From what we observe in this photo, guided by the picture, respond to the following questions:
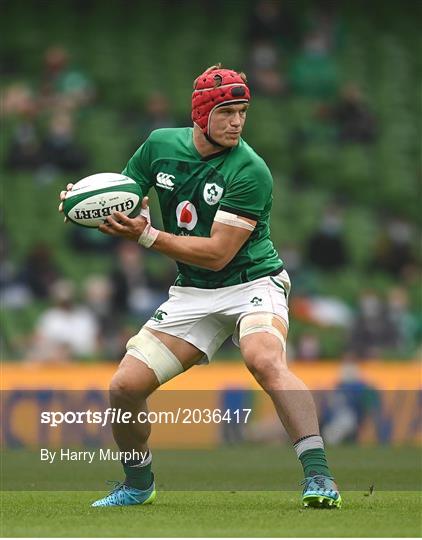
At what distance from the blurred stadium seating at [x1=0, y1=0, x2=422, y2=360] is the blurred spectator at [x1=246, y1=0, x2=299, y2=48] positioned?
0.70ft

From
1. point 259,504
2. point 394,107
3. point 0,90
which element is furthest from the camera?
point 394,107

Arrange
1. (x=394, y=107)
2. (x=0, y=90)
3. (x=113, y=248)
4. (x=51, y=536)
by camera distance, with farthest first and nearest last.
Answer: (x=394, y=107)
(x=0, y=90)
(x=113, y=248)
(x=51, y=536)

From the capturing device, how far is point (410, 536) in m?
5.64

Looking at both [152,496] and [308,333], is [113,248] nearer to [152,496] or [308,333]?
[308,333]

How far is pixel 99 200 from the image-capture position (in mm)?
6793

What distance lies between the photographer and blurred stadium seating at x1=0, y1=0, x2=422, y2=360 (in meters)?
16.3

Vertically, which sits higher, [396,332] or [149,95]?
[149,95]

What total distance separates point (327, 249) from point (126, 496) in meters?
9.89

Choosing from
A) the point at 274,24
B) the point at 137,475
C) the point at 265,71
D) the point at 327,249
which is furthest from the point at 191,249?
the point at 274,24

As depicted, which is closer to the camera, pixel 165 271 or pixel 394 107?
pixel 165 271

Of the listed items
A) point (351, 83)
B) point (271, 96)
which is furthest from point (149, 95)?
point (351, 83)

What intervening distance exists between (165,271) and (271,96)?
4.50 meters

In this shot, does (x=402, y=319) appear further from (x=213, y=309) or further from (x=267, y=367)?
(x=267, y=367)

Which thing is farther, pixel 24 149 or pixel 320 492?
pixel 24 149
